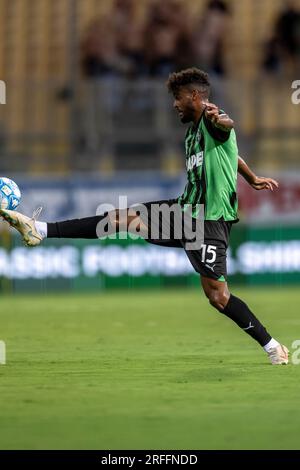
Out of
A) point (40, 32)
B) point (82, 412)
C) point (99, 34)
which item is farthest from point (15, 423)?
point (40, 32)

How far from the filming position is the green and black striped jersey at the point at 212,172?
8727 millimetres

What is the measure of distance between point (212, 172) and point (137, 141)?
10.2 metres

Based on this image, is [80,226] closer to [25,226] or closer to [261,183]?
[25,226]

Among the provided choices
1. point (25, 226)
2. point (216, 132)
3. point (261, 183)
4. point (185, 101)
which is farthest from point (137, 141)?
point (216, 132)

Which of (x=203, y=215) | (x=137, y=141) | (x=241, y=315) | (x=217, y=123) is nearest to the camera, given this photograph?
(x=217, y=123)

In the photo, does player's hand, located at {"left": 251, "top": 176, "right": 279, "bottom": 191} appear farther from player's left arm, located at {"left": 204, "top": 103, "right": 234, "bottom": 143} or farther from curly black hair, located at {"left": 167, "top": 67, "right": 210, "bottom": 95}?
curly black hair, located at {"left": 167, "top": 67, "right": 210, "bottom": 95}

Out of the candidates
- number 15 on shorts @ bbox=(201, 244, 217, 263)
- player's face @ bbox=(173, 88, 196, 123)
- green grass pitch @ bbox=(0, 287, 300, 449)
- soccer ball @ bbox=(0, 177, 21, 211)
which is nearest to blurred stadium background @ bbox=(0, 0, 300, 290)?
green grass pitch @ bbox=(0, 287, 300, 449)

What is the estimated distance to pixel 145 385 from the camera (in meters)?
8.08

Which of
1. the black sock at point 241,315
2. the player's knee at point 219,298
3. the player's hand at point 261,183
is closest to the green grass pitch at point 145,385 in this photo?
the black sock at point 241,315

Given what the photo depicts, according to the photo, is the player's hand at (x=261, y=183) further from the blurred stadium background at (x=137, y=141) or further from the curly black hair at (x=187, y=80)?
→ the blurred stadium background at (x=137, y=141)

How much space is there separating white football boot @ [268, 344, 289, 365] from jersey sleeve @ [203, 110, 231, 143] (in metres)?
1.75

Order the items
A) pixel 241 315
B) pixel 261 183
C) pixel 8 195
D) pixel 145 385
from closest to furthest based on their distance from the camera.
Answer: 1. pixel 145 385
2. pixel 241 315
3. pixel 261 183
4. pixel 8 195

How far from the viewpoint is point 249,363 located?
9.30 metres

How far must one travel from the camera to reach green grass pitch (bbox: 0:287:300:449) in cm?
631
